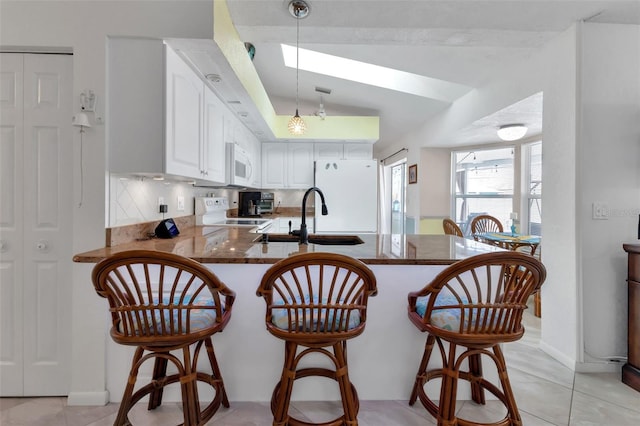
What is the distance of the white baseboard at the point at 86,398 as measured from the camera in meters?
1.71

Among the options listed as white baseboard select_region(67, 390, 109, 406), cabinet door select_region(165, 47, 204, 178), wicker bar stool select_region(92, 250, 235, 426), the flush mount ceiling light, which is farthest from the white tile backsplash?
the flush mount ceiling light

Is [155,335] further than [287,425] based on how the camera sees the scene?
No

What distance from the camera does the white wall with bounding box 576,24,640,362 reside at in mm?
2100

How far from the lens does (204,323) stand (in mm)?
1333

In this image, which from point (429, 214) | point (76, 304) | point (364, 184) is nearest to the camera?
point (76, 304)

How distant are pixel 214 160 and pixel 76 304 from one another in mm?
1377

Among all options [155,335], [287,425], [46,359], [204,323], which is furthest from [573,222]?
[46,359]

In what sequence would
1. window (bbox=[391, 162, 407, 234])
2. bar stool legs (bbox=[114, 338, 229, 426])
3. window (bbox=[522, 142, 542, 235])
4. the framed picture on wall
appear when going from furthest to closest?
window (bbox=[391, 162, 407, 234])
the framed picture on wall
window (bbox=[522, 142, 542, 235])
bar stool legs (bbox=[114, 338, 229, 426])

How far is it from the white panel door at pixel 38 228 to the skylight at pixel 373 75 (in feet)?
8.31

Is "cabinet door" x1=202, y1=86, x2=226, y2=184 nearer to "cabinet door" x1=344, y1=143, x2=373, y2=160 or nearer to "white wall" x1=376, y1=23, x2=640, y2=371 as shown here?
"cabinet door" x1=344, y1=143, x2=373, y2=160

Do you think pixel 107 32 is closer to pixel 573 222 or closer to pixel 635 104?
Result: pixel 573 222

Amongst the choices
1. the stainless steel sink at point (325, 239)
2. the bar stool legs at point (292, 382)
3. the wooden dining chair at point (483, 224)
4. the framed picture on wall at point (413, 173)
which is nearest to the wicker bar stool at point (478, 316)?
the bar stool legs at point (292, 382)

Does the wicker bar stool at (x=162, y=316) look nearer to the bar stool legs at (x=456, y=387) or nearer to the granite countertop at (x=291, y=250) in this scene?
the granite countertop at (x=291, y=250)

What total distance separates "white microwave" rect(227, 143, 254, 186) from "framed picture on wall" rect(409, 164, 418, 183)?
8.86 ft
